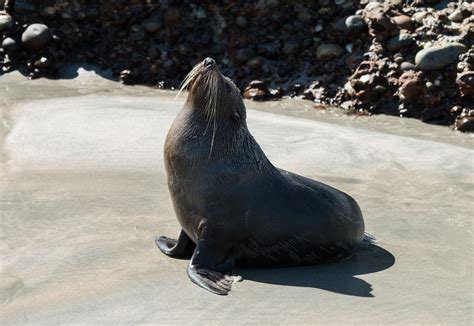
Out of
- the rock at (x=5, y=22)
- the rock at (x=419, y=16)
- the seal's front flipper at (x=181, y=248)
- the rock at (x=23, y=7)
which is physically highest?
the rock at (x=419, y=16)

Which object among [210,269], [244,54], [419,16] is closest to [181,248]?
[210,269]

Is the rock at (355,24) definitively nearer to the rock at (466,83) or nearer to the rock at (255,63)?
the rock at (255,63)

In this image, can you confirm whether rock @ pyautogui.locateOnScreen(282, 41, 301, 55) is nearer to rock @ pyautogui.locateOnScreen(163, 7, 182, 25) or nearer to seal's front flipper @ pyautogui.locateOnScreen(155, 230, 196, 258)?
rock @ pyautogui.locateOnScreen(163, 7, 182, 25)

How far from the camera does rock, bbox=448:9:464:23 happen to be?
1138 centimetres

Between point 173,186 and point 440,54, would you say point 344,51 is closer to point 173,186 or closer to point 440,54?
point 440,54

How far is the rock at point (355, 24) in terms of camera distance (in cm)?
1187

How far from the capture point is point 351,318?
4.75 m

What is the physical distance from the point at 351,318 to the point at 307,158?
13.2 ft

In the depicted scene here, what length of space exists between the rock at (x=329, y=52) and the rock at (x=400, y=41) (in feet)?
2.59

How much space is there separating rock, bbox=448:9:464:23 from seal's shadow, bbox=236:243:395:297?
238 inches

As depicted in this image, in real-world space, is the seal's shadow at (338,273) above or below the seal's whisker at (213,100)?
below

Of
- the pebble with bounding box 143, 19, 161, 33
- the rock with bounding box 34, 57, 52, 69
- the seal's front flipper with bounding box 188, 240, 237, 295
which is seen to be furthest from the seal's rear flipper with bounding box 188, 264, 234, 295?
the pebble with bounding box 143, 19, 161, 33

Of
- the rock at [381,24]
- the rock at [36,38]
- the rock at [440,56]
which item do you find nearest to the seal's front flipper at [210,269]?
the rock at [440,56]

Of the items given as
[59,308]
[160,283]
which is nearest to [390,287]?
[160,283]
